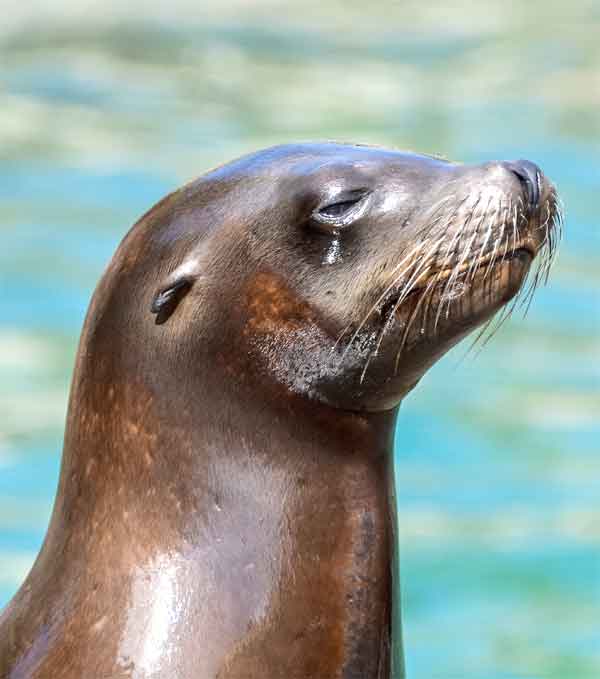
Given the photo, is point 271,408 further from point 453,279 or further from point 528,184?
point 528,184

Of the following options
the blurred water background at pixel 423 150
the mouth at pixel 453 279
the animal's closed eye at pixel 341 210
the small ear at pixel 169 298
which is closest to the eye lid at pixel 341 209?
the animal's closed eye at pixel 341 210

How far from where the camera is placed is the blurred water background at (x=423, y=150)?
9.37 meters

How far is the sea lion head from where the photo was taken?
438 cm

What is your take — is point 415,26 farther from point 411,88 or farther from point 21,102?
point 21,102

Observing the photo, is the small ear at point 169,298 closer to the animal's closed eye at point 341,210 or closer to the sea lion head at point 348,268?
the sea lion head at point 348,268

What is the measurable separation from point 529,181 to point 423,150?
30.1 feet

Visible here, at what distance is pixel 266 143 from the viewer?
14.0 m

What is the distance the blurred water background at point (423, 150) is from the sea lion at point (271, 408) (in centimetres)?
369

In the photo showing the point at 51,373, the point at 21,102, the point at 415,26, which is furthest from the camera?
the point at 415,26

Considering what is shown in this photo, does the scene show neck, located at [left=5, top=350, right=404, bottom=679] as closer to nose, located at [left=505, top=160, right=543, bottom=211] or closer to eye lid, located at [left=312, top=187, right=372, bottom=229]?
eye lid, located at [left=312, top=187, right=372, bottom=229]

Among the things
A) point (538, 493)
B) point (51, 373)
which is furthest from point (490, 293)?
point (51, 373)

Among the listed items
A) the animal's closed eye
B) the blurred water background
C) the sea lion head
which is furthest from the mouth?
the blurred water background

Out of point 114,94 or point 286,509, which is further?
point 114,94

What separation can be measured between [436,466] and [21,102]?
5.98 metres
